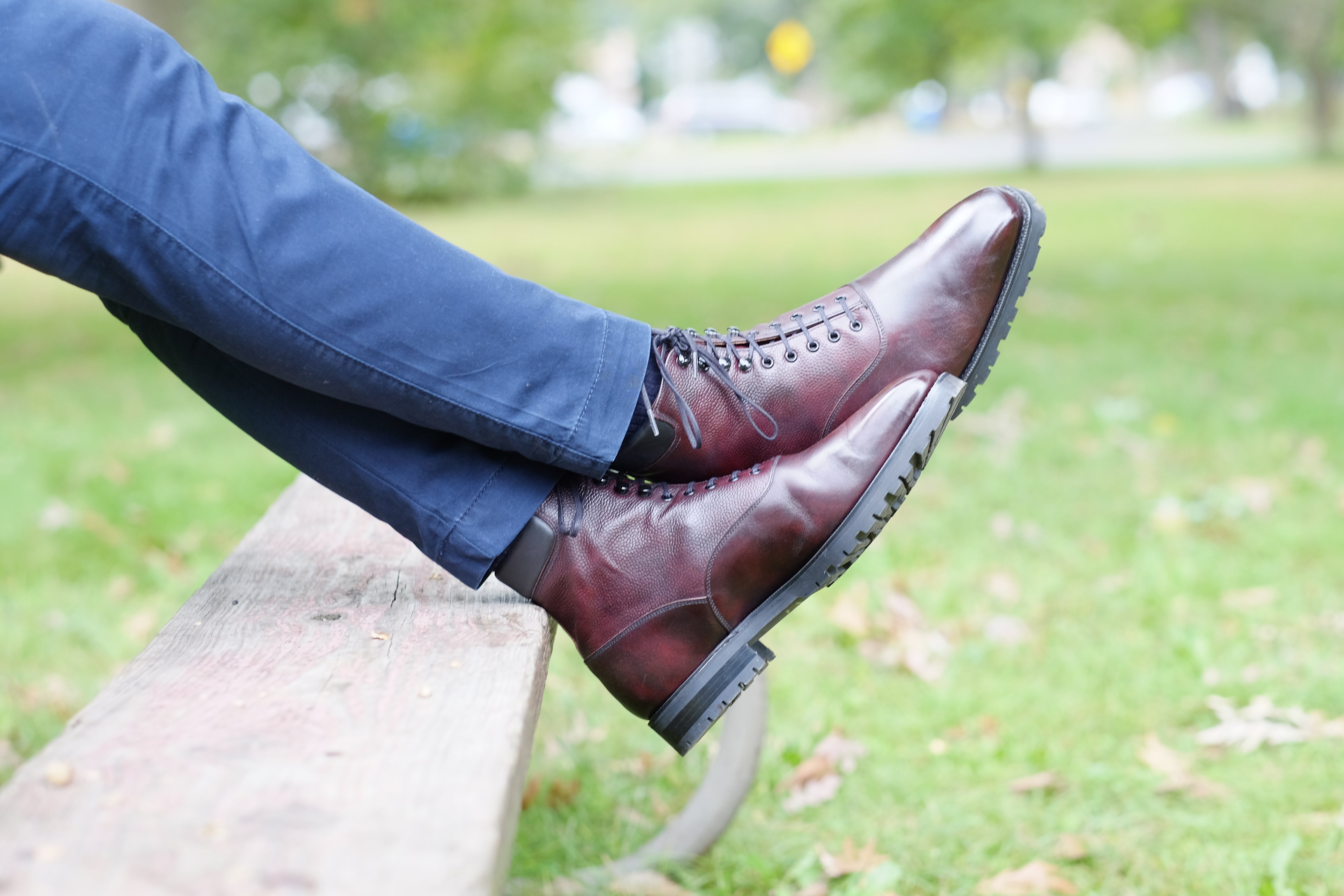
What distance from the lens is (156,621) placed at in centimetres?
273

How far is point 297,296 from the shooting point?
46.3 inches

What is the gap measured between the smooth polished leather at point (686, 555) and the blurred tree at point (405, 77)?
46.0 feet

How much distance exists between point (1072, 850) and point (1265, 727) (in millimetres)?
551

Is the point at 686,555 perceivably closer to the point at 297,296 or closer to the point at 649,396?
the point at 649,396

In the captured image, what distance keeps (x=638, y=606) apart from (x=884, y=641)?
1409mm

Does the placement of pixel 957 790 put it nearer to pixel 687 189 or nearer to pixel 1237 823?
pixel 1237 823

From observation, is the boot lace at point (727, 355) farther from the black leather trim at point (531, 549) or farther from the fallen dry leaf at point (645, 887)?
the fallen dry leaf at point (645, 887)

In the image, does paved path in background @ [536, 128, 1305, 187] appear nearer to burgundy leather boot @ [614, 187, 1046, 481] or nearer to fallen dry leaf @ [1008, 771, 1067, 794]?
fallen dry leaf @ [1008, 771, 1067, 794]

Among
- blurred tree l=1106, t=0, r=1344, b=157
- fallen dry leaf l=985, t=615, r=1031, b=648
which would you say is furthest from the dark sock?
blurred tree l=1106, t=0, r=1344, b=157

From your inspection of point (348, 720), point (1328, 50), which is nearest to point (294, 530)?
point (348, 720)

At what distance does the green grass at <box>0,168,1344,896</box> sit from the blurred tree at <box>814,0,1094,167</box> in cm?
1197

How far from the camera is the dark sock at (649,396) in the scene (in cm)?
137

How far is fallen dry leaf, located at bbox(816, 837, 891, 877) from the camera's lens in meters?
1.82

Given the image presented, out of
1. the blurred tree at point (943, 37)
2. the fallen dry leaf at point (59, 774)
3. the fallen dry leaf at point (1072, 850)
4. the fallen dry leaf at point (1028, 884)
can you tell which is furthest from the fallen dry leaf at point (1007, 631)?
the blurred tree at point (943, 37)
